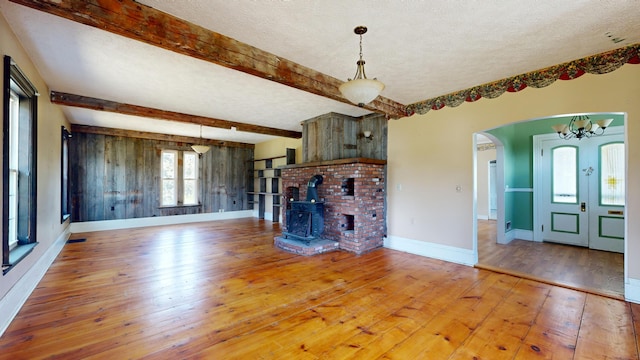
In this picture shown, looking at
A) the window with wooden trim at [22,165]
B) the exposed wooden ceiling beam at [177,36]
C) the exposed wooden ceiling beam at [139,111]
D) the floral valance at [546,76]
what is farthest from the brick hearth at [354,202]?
the window with wooden trim at [22,165]

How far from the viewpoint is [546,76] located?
11.4 ft

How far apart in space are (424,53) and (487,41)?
60cm

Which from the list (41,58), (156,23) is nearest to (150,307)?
(156,23)

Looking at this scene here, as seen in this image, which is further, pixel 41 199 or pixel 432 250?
pixel 432 250

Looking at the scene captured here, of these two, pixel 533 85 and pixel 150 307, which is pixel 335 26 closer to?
pixel 533 85

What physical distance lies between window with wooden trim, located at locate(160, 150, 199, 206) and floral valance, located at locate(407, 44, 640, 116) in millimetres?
7332

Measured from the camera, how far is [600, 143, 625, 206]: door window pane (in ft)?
15.6

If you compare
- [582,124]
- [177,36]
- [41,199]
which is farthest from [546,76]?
[41,199]

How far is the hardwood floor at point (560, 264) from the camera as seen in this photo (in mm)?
3422

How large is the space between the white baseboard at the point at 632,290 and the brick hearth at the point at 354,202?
10.4ft

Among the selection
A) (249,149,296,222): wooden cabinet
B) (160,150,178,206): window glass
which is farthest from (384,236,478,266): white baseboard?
(160,150,178,206): window glass

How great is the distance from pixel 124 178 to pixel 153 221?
144cm

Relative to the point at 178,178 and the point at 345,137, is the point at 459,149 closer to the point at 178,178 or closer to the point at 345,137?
the point at 345,137

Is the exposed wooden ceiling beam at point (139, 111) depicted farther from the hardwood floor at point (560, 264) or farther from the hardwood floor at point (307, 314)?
the hardwood floor at point (560, 264)
